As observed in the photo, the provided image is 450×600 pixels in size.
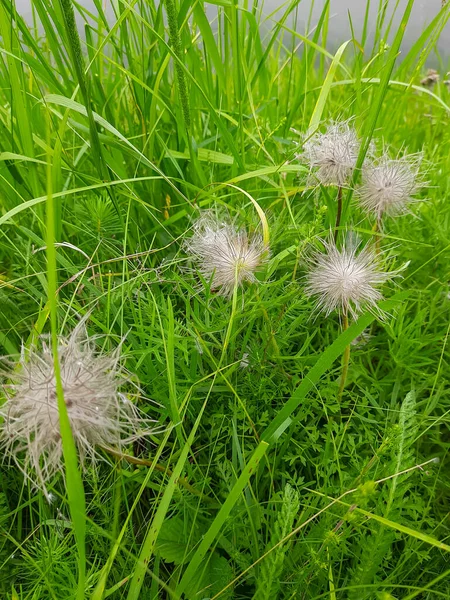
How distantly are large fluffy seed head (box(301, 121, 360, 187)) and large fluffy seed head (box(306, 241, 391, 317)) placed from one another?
18 centimetres

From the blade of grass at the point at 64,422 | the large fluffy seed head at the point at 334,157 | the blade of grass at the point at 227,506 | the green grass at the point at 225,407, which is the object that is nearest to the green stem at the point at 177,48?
the green grass at the point at 225,407

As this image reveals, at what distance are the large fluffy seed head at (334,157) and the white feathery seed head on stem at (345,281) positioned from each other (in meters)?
0.18

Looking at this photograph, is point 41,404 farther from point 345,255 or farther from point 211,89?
point 211,89

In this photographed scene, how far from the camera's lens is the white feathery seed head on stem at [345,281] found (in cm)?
100

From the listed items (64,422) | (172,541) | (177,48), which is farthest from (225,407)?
(177,48)

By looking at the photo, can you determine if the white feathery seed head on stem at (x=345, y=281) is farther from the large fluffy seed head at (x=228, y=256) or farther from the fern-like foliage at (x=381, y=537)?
the fern-like foliage at (x=381, y=537)

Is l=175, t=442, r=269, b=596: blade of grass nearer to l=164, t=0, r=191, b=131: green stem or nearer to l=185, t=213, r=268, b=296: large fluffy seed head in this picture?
l=185, t=213, r=268, b=296: large fluffy seed head

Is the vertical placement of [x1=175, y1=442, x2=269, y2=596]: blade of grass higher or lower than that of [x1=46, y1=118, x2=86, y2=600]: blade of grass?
lower

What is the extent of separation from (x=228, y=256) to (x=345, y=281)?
0.23m

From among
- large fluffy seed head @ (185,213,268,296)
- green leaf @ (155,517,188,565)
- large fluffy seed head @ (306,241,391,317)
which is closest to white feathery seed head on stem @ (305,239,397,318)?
large fluffy seed head @ (306,241,391,317)

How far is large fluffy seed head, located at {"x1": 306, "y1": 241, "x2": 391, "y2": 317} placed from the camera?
3.27 ft

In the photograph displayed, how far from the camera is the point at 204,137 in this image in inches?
67.7

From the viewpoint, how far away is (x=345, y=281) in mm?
1002

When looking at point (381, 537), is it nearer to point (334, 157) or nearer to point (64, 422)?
A: point (64, 422)
